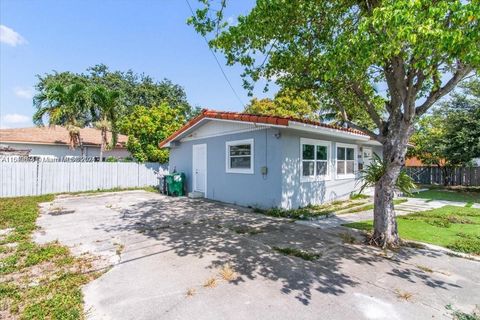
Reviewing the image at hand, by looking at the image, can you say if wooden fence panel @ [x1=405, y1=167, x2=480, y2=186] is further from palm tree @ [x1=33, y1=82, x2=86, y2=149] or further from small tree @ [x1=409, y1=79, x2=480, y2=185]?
palm tree @ [x1=33, y1=82, x2=86, y2=149]

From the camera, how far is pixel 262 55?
283 inches

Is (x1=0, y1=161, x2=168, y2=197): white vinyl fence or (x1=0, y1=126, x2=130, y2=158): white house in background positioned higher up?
(x1=0, y1=126, x2=130, y2=158): white house in background

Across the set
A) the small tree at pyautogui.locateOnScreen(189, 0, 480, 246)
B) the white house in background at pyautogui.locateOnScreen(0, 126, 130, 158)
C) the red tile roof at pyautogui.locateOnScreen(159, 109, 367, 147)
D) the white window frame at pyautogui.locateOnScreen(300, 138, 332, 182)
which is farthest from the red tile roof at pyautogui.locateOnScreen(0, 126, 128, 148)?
the white window frame at pyautogui.locateOnScreen(300, 138, 332, 182)

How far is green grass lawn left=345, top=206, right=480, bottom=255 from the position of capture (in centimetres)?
576

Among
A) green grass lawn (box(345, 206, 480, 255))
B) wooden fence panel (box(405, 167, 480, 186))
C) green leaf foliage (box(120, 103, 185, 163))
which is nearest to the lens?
green grass lawn (box(345, 206, 480, 255))

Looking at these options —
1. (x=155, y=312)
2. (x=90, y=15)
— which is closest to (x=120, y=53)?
(x=90, y=15)

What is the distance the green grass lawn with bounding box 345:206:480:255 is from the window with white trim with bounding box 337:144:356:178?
11.7 ft

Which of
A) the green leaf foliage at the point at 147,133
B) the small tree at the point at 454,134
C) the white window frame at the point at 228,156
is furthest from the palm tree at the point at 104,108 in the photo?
the small tree at the point at 454,134

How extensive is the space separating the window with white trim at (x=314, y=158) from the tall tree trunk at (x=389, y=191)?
4.01 metres

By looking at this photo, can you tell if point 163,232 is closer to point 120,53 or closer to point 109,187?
point 109,187

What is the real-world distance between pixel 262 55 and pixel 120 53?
16.6 meters

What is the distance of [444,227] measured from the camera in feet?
23.3

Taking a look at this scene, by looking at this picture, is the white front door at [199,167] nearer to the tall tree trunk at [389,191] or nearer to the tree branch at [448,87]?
the tall tree trunk at [389,191]

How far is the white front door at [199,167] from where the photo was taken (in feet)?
40.4
